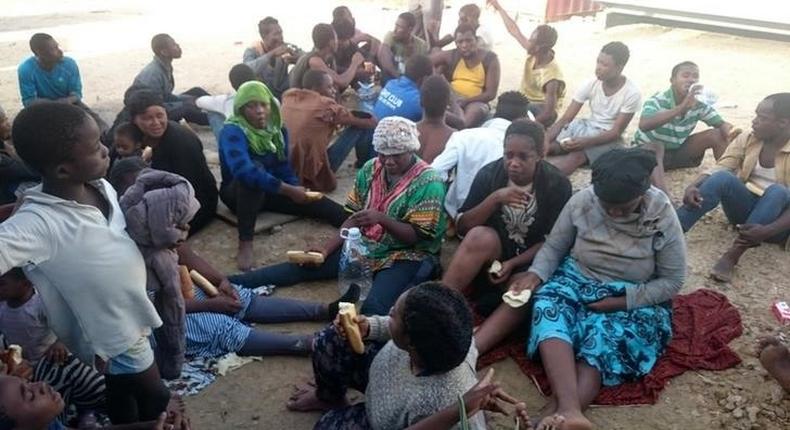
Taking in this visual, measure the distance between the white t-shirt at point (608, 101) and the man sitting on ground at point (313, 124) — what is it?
78.9 inches

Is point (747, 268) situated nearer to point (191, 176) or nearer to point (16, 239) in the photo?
point (191, 176)

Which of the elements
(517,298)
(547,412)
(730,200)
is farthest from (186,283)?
(730,200)

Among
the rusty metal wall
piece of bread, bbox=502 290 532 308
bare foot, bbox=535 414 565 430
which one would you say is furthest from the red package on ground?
the rusty metal wall

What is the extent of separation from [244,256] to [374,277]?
1.08m

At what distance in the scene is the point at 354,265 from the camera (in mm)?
4043

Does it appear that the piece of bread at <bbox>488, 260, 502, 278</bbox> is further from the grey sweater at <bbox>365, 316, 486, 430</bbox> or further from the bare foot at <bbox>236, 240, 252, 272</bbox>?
the bare foot at <bbox>236, 240, 252, 272</bbox>

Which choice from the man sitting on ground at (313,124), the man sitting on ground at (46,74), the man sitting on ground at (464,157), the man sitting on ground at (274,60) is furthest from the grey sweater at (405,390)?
the man sitting on ground at (274,60)

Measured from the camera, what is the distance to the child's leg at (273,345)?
3428mm

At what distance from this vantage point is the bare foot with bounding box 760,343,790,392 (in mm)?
3100

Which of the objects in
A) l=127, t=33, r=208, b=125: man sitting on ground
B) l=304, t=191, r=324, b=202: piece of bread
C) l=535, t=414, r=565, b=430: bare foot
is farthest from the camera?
l=127, t=33, r=208, b=125: man sitting on ground

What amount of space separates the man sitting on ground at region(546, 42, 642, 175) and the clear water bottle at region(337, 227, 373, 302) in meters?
2.40

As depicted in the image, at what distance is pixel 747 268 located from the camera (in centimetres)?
439

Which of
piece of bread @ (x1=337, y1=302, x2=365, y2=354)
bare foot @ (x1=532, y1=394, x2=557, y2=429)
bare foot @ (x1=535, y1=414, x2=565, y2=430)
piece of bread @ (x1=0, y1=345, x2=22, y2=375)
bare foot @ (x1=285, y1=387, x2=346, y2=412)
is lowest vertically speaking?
bare foot @ (x1=532, y1=394, x2=557, y2=429)

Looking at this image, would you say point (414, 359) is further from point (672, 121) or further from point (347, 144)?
point (672, 121)
